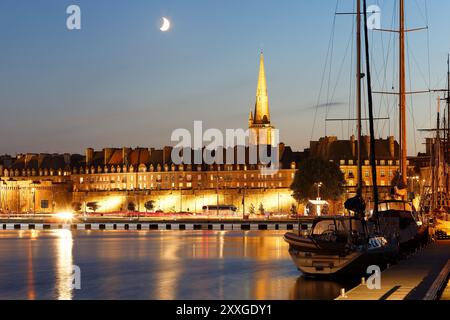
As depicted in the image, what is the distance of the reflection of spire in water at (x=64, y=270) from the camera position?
122ft

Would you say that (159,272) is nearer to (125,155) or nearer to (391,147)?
(391,147)

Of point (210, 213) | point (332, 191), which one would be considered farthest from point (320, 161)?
point (210, 213)

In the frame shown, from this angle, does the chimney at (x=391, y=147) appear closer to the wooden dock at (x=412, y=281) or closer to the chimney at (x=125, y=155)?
the chimney at (x=125, y=155)

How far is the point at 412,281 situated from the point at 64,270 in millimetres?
22059

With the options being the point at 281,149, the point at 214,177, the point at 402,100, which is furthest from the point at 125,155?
the point at 402,100

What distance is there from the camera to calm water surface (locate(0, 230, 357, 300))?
1443 inches

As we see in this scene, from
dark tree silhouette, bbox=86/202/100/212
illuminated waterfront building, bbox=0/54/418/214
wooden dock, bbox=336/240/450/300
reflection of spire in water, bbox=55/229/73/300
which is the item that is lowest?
reflection of spire in water, bbox=55/229/73/300

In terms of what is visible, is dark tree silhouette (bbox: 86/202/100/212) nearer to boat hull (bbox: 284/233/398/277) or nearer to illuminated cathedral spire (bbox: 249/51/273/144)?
illuminated cathedral spire (bbox: 249/51/273/144)

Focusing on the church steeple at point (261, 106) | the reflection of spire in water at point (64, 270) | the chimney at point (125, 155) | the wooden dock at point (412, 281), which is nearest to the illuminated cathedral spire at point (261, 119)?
the church steeple at point (261, 106)

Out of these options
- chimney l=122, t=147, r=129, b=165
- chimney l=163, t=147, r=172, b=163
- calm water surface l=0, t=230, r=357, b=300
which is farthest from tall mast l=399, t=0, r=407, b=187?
chimney l=122, t=147, r=129, b=165

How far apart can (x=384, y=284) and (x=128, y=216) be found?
→ 12698cm

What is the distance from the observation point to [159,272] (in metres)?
46.7

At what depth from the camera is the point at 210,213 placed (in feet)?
527

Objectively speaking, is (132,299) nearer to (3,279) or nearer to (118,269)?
(3,279)
